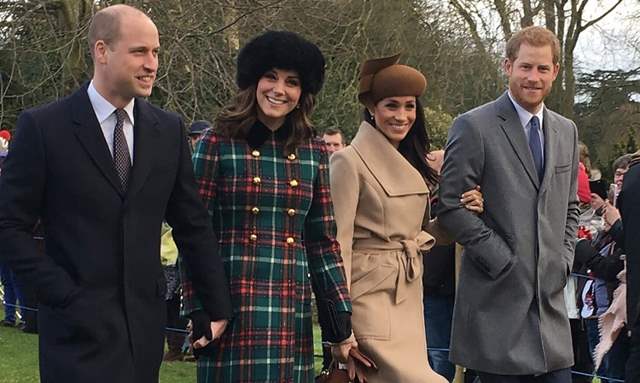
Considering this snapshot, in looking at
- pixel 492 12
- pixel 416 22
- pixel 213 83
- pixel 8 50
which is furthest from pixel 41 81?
pixel 492 12

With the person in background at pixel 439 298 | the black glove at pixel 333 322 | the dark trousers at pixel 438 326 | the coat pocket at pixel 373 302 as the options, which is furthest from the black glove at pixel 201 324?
the dark trousers at pixel 438 326

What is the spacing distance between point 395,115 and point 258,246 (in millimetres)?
1080

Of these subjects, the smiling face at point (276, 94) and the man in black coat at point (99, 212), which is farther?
the smiling face at point (276, 94)

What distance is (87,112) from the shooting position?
386 cm

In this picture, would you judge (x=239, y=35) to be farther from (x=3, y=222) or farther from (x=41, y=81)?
(x=3, y=222)

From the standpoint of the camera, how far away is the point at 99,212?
3.75m

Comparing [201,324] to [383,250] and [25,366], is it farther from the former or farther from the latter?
[25,366]

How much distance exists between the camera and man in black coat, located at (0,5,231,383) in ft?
12.1

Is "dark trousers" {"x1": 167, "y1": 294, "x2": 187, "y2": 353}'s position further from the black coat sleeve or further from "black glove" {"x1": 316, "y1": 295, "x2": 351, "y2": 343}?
the black coat sleeve

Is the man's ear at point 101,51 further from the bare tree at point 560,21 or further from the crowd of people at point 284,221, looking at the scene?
the bare tree at point 560,21

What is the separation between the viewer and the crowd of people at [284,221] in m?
3.74

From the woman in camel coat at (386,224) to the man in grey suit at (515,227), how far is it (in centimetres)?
13

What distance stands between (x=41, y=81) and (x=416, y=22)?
7.15 meters

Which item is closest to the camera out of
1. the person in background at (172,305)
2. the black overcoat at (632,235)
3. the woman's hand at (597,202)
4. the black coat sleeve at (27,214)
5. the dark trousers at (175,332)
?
the black coat sleeve at (27,214)
